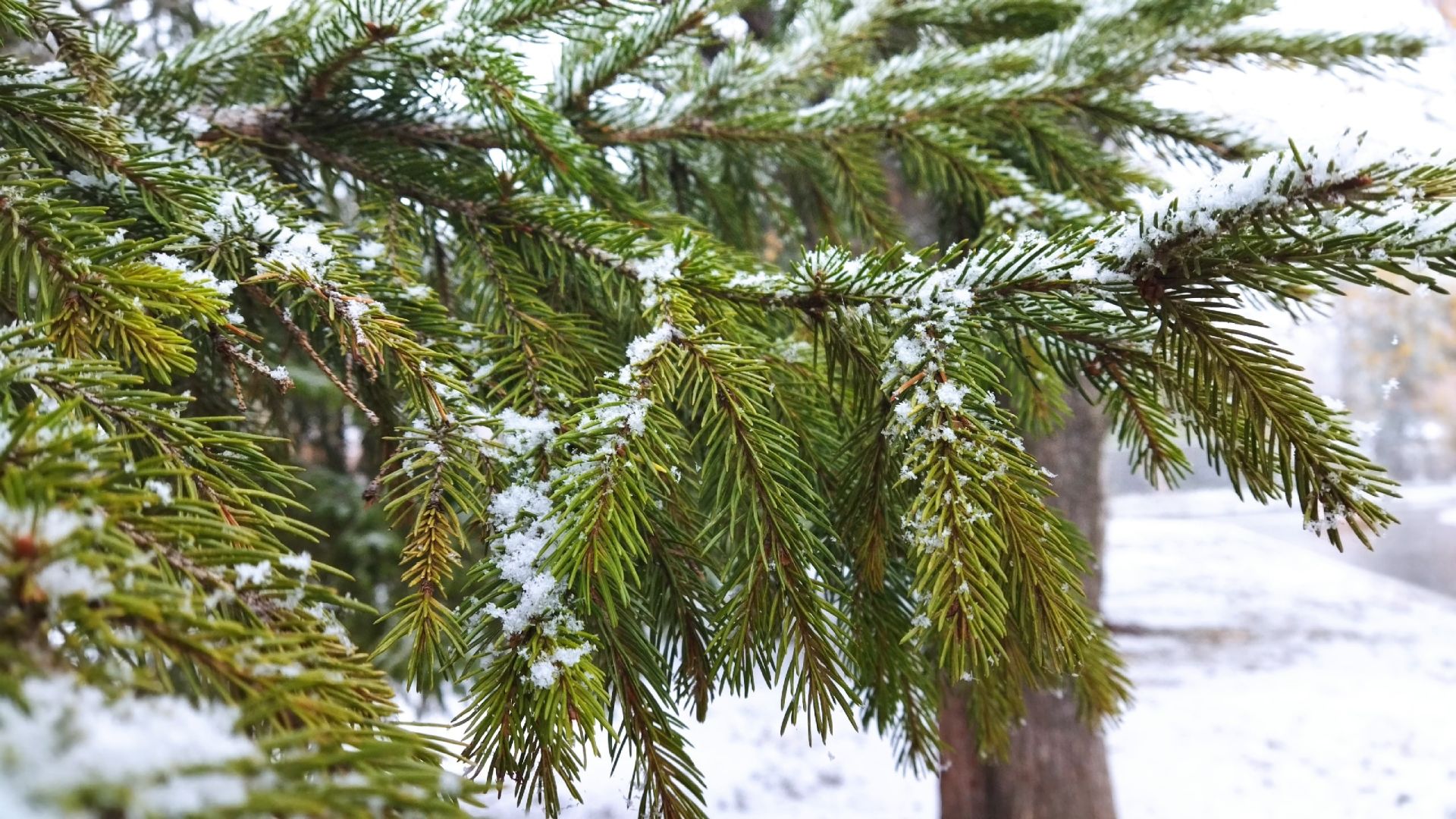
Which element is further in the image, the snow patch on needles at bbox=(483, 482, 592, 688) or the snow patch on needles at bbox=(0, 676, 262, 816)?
the snow patch on needles at bbox=(483, 482, 592, 688)

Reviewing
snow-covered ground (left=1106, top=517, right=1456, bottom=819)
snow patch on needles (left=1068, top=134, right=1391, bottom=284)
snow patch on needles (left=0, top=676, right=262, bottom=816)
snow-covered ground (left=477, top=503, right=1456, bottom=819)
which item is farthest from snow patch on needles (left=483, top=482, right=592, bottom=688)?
snow-covered ground (left=477, top=503, right=1456, bottom=819)

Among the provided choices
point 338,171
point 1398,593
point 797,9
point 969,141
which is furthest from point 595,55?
point 1398,593

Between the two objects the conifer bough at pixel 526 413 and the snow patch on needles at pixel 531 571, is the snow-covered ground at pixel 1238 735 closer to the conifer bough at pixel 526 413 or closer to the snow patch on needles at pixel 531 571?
the conifer bough at pixel 526 413

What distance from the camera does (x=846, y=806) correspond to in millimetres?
4250

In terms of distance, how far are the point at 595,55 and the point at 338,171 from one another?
18.1 inches

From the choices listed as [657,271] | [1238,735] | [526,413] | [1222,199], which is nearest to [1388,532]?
[1238,735]

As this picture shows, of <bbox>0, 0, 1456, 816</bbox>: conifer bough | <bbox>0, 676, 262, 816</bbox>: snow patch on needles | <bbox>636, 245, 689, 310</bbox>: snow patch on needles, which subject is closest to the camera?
<bbox>0, 676, 262, 816</bbox>: snow patch on needles

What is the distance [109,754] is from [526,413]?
0.49 m

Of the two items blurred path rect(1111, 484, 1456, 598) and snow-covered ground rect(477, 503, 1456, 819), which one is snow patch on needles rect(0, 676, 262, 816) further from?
blurred path rect(1111, 484, 1456, 598)

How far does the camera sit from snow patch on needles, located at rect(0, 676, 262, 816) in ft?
0.92

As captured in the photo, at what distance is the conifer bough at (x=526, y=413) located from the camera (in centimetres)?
39

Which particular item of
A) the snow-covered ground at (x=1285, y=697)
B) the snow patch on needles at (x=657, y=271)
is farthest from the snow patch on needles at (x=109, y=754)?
the snow-covered ground at (x=1285, y=697)

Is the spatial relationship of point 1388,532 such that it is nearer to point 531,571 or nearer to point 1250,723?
point 1250,723

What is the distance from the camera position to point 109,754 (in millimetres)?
299
